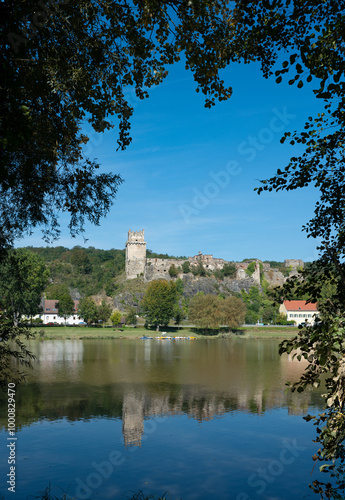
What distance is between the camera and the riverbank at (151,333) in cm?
6462

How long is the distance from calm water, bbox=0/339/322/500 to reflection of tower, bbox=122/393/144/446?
0.13 feet

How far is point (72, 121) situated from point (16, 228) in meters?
2.42

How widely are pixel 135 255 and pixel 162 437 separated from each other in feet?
340

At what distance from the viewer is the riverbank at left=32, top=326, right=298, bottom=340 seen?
64.6 meters

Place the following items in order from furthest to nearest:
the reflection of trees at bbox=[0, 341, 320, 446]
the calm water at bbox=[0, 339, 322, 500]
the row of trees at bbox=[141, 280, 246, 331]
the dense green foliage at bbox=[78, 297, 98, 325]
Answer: the dense green foliage at bbox=[78, 297, 98, 325] < the row of trees at bbox=[141, 280, 246, 331] < the reflection of trees at bbox=[0, 341, 320, 446] < the calm water at bbox=[0, 339, 322, 500]

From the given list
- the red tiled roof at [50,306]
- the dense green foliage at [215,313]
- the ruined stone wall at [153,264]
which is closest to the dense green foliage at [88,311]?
the red tiled roof at [50,306]

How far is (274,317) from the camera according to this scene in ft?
309

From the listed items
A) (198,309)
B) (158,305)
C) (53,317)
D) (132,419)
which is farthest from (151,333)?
(132,419)

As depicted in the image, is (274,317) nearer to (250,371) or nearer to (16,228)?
Result: (250,371)

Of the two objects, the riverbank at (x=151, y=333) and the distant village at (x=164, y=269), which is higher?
the distant village at (x=164, y=269)

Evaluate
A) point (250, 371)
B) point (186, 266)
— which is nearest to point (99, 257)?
point (186, 266)

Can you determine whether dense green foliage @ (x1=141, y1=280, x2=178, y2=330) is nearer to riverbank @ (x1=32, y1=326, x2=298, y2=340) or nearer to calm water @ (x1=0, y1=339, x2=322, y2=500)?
riverbank @ (x1=32, y1=326, x2=298, y2=340)

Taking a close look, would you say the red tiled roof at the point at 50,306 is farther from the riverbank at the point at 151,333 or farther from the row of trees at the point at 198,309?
the row of trees at the point at 198,309

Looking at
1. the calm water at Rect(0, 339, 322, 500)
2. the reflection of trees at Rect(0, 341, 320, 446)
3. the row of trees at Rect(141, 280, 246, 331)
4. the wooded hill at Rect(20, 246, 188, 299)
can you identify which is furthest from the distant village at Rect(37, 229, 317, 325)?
the calm water at Rect(0, 339, 322, 500)
